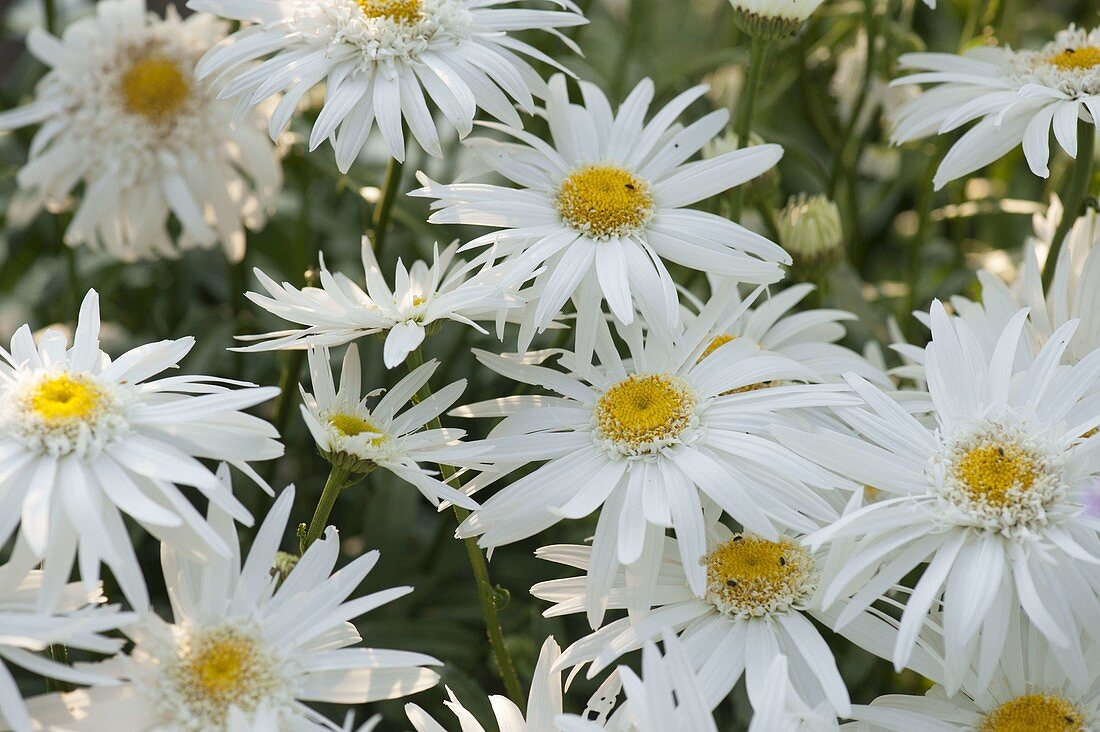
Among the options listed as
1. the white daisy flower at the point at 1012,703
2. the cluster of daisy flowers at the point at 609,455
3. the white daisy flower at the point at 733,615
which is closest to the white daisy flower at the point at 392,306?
the cluster of daisy flowers at the point at 609,455

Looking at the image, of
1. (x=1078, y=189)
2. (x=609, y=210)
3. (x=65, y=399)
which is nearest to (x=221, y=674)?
(x=65, y=399)

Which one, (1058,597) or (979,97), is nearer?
(1058,597)

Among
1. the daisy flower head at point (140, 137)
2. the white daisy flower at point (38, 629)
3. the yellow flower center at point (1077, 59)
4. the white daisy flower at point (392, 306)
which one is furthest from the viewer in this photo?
the daisy flower head at point (140, 137)

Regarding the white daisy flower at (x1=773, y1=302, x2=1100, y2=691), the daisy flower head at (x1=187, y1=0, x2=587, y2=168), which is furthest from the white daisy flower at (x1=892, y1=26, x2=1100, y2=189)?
the daisy flower head at (x1=187, y1=0, x2=587, y2=168)

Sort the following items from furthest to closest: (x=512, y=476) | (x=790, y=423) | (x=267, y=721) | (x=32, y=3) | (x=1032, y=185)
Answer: (x=32, y=3) < (x=1032, y=185) < (x=512, y=476) < (x=790, y=423) < (x=267, y=721)

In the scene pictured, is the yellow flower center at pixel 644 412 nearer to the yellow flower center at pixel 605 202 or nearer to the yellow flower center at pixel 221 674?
the yellow flower center at pixel 605 202

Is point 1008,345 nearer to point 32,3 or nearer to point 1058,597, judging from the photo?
point 1058,597

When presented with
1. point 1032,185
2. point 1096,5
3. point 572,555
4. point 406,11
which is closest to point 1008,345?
point 572,555

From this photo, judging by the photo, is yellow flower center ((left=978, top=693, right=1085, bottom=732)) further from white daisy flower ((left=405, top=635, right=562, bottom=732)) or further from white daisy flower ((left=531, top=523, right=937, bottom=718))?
white daisy flower ((left=405, top=635, right=562, bottom=732))

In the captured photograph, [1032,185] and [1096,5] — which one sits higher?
[1096,5]
